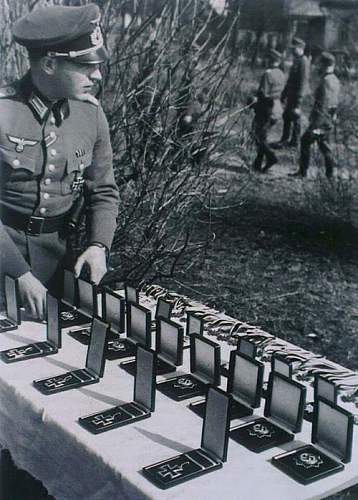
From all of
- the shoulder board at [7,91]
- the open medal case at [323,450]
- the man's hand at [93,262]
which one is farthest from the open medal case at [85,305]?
the open medal case at [323,450]

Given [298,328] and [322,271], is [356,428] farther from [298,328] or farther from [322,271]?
[322,271]

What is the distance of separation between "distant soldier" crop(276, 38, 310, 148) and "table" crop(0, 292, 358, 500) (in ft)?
19.6

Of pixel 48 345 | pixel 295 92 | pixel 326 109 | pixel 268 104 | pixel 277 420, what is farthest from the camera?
pixel 295 92

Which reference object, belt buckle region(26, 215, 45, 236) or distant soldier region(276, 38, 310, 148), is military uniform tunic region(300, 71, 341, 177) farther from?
belt buckle region(26, 215, 45, 236)

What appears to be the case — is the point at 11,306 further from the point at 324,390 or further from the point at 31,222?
the point at 324,390

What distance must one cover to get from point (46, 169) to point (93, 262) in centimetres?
28

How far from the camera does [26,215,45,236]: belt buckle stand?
1802mm

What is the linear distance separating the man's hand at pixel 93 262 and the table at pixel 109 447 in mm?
365

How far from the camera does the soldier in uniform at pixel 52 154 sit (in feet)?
5.49

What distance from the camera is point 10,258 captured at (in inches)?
69.2

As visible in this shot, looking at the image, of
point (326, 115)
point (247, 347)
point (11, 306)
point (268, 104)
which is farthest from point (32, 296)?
point (268, 104)

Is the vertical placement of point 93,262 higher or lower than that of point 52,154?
lower

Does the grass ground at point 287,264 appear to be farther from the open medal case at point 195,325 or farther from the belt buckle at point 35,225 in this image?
the open medal case at point 195,325

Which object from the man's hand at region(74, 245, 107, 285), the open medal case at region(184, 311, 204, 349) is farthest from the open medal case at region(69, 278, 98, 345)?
the open medal case at region(184, 311, 204, 349)
